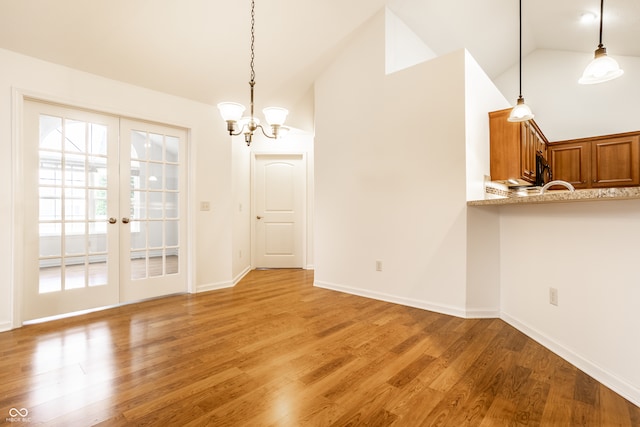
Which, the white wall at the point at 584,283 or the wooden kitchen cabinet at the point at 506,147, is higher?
the wooden kitchen cabinet at the point at 506,147

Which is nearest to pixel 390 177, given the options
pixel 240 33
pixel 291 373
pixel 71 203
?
pixel 240 33

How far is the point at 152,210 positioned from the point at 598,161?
679 cm

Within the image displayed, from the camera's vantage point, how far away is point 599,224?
1956 millimetres

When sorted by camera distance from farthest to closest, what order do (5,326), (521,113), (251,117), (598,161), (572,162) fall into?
(572,162), (598,161), (521,113), (5,326), (251,117)

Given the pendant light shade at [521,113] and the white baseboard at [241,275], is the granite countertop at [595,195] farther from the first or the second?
the white baseboard at [241,275]

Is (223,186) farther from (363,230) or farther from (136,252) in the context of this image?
(363,230)

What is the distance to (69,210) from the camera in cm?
313

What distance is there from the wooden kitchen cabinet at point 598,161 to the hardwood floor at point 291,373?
401 cm

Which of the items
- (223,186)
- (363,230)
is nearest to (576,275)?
(363,230)

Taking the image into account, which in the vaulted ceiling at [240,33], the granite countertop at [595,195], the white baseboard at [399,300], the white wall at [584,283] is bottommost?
the white baseboard at [399,300]


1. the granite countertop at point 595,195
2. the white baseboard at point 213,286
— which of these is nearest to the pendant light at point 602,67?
the granite countertop at point 595,195

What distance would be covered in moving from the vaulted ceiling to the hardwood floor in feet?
8.49

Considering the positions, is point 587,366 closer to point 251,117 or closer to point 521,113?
point 521,113

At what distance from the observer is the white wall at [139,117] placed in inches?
107
